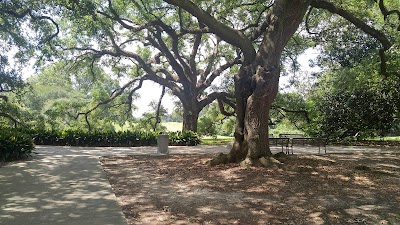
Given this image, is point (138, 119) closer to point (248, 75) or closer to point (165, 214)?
point (248, 75)

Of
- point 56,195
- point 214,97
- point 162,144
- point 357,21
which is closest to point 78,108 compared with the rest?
point 214,97

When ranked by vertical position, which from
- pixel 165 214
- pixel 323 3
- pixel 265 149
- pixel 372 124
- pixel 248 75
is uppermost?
pixel 323 3

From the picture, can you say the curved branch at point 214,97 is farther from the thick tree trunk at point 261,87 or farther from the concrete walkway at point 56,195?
the concrete walkway at point 56,195

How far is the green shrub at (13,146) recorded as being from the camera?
10.4m

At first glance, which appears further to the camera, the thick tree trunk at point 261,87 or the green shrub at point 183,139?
the green shrub at point 183,139

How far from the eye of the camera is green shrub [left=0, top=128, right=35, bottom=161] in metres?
10.4

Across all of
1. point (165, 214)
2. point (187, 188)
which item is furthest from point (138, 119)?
point (165, 214)

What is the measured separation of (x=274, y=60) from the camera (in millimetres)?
9766

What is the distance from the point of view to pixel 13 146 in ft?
34.9

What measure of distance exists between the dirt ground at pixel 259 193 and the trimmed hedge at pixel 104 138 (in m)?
7.66

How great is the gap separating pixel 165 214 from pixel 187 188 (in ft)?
6.23

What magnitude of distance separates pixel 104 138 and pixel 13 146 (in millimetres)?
6812

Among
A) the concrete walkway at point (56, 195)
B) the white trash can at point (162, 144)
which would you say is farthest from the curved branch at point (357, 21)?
the concrete walkway at point (56, 195)

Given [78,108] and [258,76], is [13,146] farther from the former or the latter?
[78,108]
